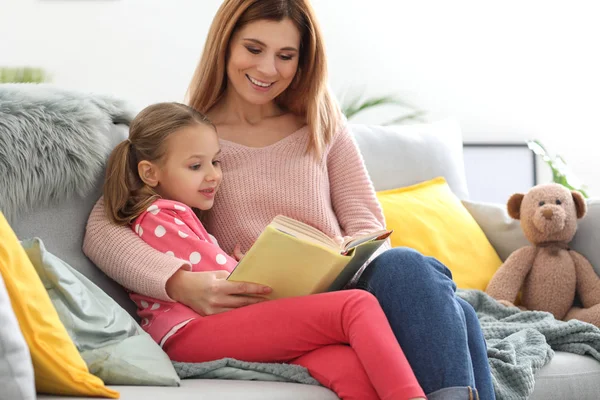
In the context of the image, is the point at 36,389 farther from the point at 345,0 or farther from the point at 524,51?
the point at 524,51

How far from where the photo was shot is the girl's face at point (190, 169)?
1.75 metres

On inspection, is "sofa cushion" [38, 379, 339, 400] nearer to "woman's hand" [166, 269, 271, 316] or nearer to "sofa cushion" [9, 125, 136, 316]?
"woman's hand" [166, 269, 271, 316]

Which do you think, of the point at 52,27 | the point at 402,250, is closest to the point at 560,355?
the point at 402,250

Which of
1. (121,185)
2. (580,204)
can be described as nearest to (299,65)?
(121,185)

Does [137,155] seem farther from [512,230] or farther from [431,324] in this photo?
[512,230]

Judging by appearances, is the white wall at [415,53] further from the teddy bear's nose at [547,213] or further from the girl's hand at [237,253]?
the girl's hand at [237,253]

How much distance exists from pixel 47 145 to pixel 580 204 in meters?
1.45

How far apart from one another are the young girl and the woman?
42mm

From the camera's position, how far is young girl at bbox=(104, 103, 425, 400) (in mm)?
1407

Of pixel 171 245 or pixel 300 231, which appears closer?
pixel 300 231

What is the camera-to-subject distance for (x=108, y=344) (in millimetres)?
1440

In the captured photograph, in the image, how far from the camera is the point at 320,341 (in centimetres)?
148

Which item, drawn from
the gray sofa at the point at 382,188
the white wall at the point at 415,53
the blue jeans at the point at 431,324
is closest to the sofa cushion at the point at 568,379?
the gray sofa at the point at 382,188

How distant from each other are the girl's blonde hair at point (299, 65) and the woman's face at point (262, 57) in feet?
0.06
